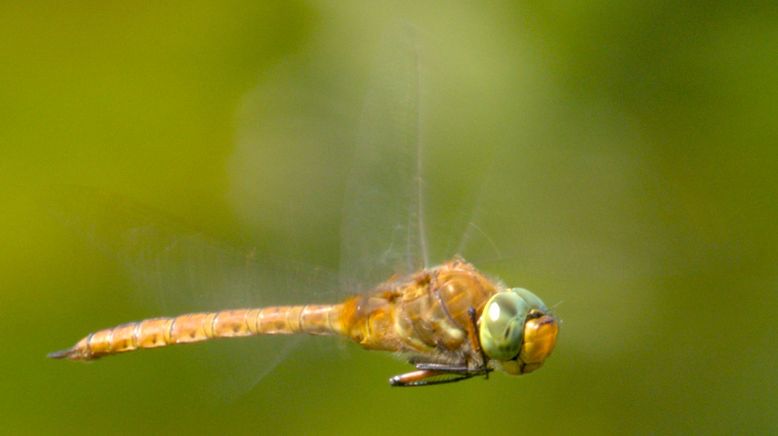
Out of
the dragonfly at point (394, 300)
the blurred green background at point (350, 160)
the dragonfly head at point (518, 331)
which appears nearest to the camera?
the dragonfly head at point (518, 331)

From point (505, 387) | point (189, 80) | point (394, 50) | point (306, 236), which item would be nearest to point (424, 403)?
point (505, 387)

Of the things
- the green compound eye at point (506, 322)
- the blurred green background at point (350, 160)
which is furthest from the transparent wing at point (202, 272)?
the green compound eye at point (506, 322)

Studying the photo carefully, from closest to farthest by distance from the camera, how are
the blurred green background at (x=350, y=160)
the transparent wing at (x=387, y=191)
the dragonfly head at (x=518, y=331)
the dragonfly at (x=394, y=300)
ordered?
the dragonfly head at (x=518, y=331) → the dragonfly at (x=394, y=300) → the transparent wing at (x=387, y=191) → the blurred green background at (x=350, y=160)

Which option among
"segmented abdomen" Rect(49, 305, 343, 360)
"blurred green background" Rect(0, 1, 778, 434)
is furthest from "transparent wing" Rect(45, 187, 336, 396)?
"blurred green background" Rect(0, 1, 778, 434)

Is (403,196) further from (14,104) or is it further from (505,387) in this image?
(14,104)

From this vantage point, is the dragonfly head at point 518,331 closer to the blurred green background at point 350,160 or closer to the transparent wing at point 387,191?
the transparent wing at point 387,191

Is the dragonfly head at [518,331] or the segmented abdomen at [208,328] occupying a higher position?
the dragonfly head at [518,331]

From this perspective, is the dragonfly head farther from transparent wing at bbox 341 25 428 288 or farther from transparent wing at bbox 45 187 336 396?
transparent wing at bbox 45 187 336 396

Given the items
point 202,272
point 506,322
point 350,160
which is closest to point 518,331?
point 506,322
